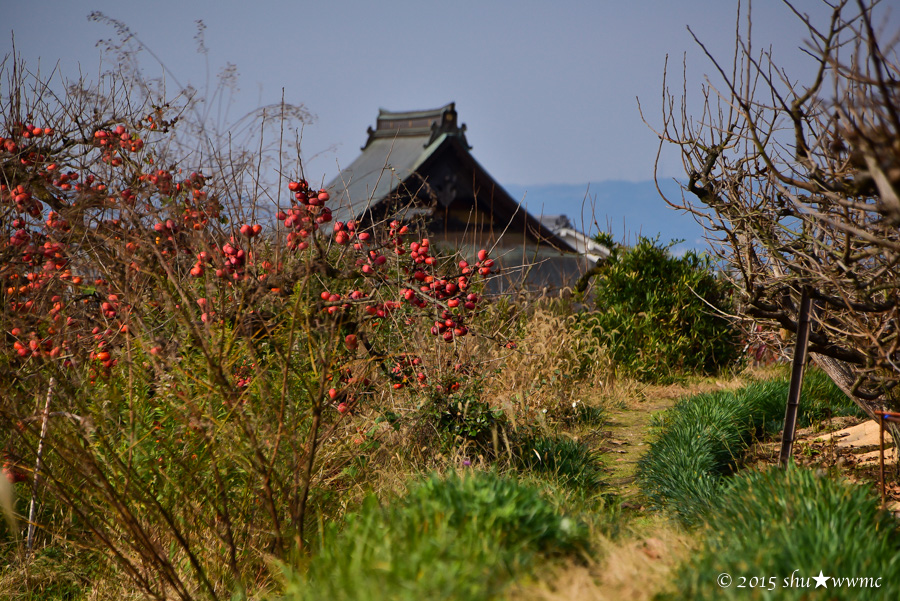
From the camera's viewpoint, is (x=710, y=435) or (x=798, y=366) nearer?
(x=798, y=366)

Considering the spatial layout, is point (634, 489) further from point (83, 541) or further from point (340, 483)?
point (83, 541)

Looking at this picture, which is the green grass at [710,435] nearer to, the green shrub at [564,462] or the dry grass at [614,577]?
the green shrub at [564,462]

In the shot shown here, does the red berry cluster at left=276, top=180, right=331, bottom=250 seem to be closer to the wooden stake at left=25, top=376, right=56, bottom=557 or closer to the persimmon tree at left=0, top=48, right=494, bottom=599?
the persimmon tree at left=0, top=48, right=494, bottom=599

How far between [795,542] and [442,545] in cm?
122

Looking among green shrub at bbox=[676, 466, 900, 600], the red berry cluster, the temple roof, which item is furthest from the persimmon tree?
the temple roof

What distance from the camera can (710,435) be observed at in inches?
188

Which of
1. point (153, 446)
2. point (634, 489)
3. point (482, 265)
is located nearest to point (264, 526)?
point (153, 446)

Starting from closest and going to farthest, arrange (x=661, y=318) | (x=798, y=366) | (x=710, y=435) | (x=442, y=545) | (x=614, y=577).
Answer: (x=442, y=545)
(x=614, y=577)
(x=798, y=366)
(x=710, y=435)
(x=661, y=318)

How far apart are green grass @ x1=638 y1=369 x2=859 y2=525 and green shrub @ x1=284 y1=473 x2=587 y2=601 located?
121 cm

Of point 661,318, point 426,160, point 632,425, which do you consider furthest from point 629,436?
point 426,160

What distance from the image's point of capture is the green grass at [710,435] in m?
3.92

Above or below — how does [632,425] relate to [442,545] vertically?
below

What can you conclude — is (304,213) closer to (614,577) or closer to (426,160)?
(614,577)

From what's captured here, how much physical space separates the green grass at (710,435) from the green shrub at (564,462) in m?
0.33
